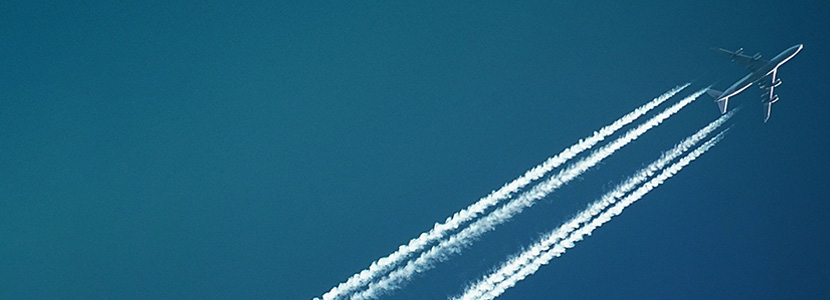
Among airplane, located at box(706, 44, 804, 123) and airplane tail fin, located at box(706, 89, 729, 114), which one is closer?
airplane, located at box(706, 44, 804, 123)

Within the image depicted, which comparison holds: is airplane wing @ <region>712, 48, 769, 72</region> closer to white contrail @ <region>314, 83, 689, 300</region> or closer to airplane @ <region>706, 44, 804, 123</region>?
airplane @ <region>706, 44, 804, 123</region>

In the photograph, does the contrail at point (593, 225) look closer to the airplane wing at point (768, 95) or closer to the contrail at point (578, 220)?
the contrail at point (578, 220)

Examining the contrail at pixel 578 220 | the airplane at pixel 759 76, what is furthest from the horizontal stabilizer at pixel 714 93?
the contrail at pixel 578 220

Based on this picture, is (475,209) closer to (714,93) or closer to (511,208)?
(511,208)

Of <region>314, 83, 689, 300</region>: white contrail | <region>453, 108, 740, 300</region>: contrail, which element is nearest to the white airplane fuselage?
<region>453, 108, 740, 300</region>: contrail

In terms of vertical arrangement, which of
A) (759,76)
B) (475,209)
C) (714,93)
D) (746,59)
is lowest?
(475,209)

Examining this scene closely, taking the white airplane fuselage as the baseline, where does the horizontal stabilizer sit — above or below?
above

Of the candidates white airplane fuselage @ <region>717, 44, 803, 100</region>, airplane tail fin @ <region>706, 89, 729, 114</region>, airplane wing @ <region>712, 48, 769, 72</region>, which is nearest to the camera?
white airplane fuselage @ <region>717, 44, 803, 100</region>

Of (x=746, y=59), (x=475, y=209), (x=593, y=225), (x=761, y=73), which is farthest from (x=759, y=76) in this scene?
(x=475, y=209)
